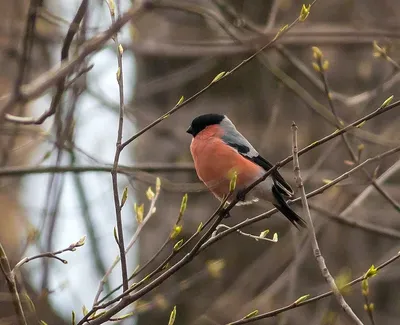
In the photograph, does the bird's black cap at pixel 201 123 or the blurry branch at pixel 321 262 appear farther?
the bird's black cap at pixel 201 123

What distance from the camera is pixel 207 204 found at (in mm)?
5383

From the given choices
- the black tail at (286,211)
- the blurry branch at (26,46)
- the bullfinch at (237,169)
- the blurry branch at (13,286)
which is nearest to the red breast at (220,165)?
the bullfinch at (237,169)

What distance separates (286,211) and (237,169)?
31 cm

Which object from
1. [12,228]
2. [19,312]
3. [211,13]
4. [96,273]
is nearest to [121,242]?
[19,312]

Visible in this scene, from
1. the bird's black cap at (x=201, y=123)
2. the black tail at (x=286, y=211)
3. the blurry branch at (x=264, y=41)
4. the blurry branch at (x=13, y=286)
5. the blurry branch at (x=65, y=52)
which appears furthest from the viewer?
the blurry branch at (x=264, y=41)

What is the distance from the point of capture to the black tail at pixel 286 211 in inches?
129

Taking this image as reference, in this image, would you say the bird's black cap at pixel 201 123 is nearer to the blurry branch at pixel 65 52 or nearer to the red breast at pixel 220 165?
the red breast at pixel 220 165

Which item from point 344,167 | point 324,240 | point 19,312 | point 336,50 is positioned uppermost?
point 336,50

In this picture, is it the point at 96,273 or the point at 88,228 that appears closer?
the point at 88,228

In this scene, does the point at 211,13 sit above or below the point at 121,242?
above

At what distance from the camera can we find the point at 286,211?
3.29 metres

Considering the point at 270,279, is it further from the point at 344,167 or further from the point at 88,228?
the point at 88,228

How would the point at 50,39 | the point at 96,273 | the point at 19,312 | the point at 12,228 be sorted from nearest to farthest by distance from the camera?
1. the point at 19,312
2. the point at 50,39
3. the point at 96,273
4. the point at 12,228

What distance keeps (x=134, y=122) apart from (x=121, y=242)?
94.2 inches
